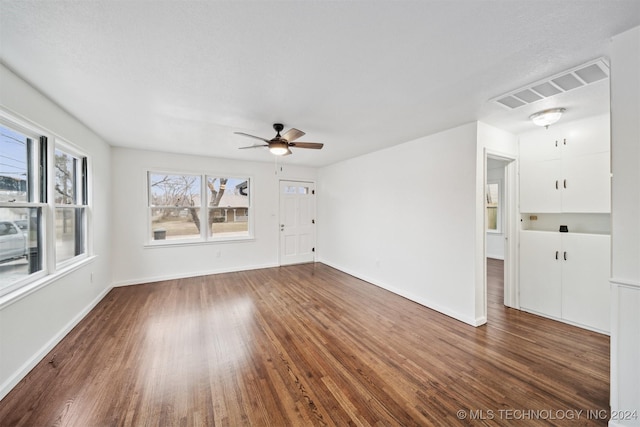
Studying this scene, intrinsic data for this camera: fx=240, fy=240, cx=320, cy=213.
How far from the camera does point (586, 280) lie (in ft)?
9.28

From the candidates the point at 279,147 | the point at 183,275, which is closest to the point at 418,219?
the point at 279,147

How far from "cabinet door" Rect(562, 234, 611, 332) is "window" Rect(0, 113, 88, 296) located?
224 inches

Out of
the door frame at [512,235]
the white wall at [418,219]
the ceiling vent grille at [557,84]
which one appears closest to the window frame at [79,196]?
the white wall at [418,219]

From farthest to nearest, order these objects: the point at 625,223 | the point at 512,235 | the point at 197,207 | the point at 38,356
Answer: the point at 197,207, the point at 512,235, the point at 38,356, the point at 625,223

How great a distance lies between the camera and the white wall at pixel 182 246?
442cm

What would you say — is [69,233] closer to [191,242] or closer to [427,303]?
[191,242]

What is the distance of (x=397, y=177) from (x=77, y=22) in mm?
3840

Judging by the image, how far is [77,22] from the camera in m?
1.41

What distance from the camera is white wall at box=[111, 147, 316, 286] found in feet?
14.5

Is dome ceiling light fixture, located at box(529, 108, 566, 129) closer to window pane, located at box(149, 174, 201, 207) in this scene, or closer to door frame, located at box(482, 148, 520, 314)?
door frame, located at box(482, 148, 520, 314)

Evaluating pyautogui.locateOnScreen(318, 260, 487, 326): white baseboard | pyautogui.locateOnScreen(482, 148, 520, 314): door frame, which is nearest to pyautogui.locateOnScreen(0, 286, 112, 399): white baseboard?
pyautogui.locateOnScreen(318, 260, 487, 326): white baseboard

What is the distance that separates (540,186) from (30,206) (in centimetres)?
575

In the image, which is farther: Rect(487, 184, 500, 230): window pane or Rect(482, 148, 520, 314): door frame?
Rect(487, 184, 500, 230): window pane

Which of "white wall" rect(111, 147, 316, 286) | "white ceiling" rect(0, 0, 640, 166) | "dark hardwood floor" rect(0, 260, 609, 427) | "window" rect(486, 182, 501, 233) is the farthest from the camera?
"window" rect(486, 182, 501, 233)
